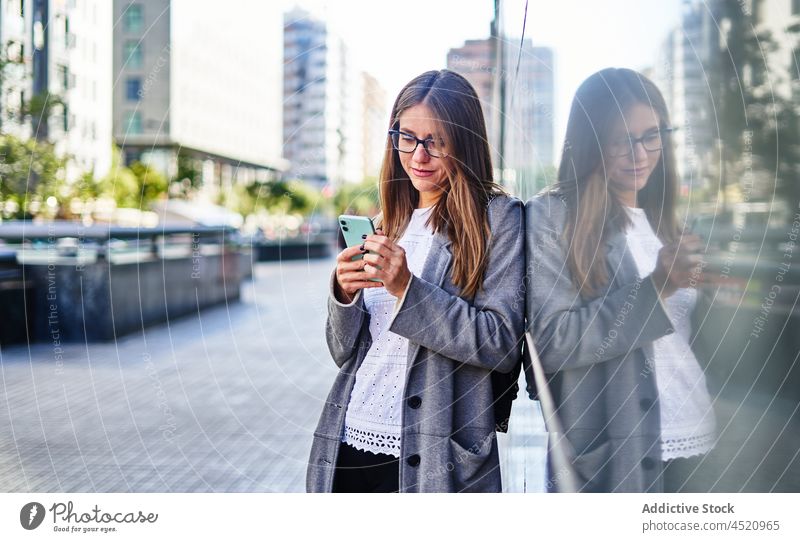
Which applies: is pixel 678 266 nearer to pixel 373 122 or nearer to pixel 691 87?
pixel 691 87

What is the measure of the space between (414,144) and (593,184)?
397 mm

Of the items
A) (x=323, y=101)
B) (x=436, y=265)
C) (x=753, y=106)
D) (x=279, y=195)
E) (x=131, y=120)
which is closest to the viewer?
(x=436, y=265)

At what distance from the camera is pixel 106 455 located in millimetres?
3555

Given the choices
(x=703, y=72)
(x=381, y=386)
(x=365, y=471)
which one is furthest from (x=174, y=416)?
(x=703, y=72)

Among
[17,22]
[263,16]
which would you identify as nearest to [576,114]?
[263,16]

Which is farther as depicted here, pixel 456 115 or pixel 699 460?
pixel 699 460

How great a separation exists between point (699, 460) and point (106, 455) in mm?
2568

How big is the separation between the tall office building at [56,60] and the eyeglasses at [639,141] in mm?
1474

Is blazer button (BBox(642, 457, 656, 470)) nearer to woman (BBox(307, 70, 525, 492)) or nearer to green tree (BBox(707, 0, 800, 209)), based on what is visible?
woman (BBox(307, 70, 525, 492))

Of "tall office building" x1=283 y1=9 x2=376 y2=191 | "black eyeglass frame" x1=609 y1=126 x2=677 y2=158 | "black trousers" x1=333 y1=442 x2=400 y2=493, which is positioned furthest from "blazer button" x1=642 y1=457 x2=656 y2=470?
"tall office building" x1=283 y1=9 x2=376 y2=191

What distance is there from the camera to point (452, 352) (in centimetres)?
162

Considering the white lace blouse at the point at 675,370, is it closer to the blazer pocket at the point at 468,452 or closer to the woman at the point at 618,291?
the woman at the point at 618,291

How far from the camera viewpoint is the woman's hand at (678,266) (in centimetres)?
176

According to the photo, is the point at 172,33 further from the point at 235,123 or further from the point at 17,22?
the point at 235,123
